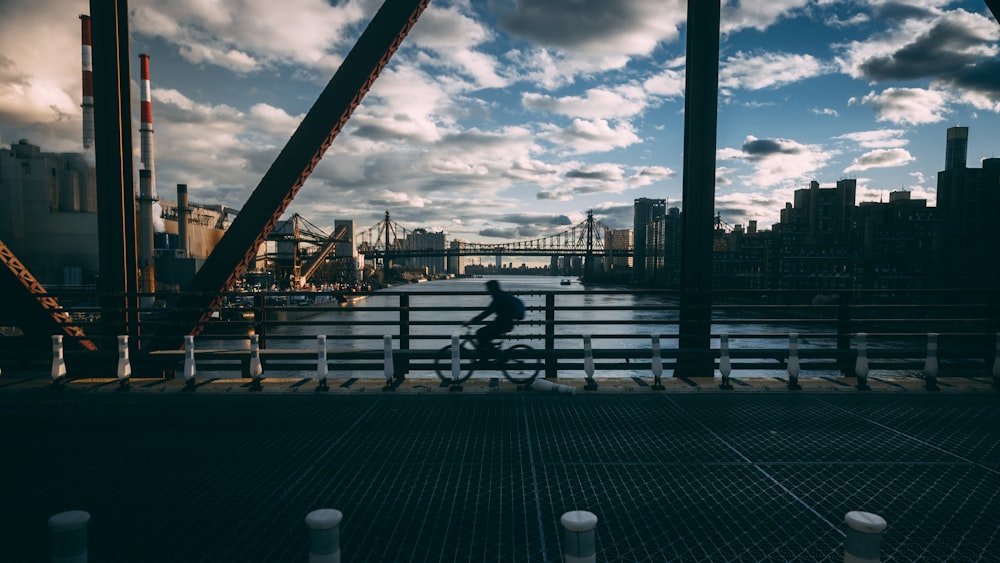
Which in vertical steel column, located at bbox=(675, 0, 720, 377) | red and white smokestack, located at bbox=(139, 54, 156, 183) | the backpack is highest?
red and white smokestack, located at bbox=(139, 54, 156, 183)

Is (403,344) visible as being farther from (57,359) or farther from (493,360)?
(57,359)

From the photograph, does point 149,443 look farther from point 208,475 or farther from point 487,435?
point 487,435

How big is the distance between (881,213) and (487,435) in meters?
155

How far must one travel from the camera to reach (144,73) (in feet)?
239

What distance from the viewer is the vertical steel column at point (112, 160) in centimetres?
873

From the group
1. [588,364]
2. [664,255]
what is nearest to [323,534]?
[588,364]

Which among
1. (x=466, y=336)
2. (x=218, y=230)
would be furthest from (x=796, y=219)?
(x=466, y=336)

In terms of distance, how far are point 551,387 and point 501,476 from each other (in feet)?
10.4

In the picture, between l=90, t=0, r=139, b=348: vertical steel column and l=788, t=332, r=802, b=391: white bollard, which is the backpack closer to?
l=788, t=332, r=802, b=391: white bollard

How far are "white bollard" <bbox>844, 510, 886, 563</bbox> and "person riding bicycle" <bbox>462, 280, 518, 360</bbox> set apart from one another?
23.4ft

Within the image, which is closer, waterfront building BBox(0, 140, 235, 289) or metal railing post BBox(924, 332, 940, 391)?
metal railing post BBox(924, 332, 940, 391)

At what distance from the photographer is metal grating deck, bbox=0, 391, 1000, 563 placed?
143 inches

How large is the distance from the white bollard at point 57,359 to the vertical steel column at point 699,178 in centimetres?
980

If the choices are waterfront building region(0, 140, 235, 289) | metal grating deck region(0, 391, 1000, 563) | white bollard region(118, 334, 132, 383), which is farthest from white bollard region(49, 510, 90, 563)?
waterfront building region(0, 140, 235, 289)
